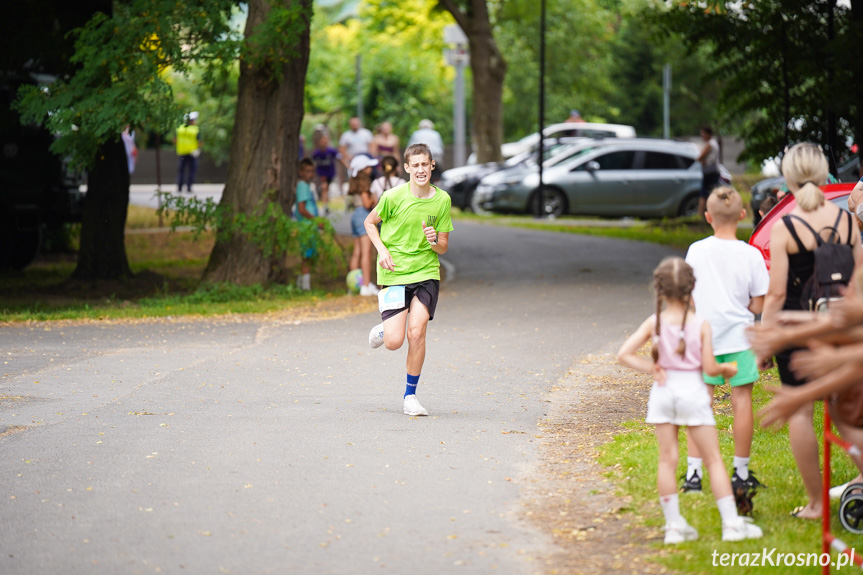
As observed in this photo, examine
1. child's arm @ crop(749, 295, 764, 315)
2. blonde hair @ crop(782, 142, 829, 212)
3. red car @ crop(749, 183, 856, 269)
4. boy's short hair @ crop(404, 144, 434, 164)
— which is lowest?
child's arm @ crop(749, 295, 764, 315)

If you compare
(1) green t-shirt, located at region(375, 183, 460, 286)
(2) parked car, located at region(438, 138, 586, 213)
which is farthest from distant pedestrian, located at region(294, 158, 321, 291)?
(2) parked car, located at region(438, 138, 586, 213)

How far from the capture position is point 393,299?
768 cm

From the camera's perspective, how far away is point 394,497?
583 cm

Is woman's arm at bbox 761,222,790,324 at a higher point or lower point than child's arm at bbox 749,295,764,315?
higher

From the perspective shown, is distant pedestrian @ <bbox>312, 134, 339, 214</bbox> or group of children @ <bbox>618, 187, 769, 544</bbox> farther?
distant pedestrian @ <bbox>312, 134, 339, 214</bbox>

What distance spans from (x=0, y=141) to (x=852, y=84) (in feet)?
39.3

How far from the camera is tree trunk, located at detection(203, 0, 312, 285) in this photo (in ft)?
47.7

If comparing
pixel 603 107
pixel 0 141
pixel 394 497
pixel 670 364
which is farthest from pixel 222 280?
pixel 603 107

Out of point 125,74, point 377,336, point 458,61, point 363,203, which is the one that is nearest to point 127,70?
point 125,74

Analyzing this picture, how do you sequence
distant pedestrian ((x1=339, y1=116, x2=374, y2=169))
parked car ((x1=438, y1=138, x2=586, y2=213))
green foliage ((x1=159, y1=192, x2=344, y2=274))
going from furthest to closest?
1. parked car ((x1=438, y1=138, x2=586, y2=213))
2. distant pedestrian ((x1=339, y1=116, x2=374, y2=169))
3. green foliage ((x1=159, y1=192, x2=344, y2=274))

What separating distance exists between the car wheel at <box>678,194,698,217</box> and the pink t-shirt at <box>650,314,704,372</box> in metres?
21.3

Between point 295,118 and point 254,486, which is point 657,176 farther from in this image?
point 254,486

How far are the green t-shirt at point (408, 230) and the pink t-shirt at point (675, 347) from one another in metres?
2.85

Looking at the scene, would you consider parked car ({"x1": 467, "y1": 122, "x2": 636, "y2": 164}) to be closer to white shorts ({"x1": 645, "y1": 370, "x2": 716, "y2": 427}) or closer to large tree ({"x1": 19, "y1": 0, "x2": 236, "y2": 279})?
large tree ({"x1": 19, "y1": 0, "x2": 236, "y2": 279})
